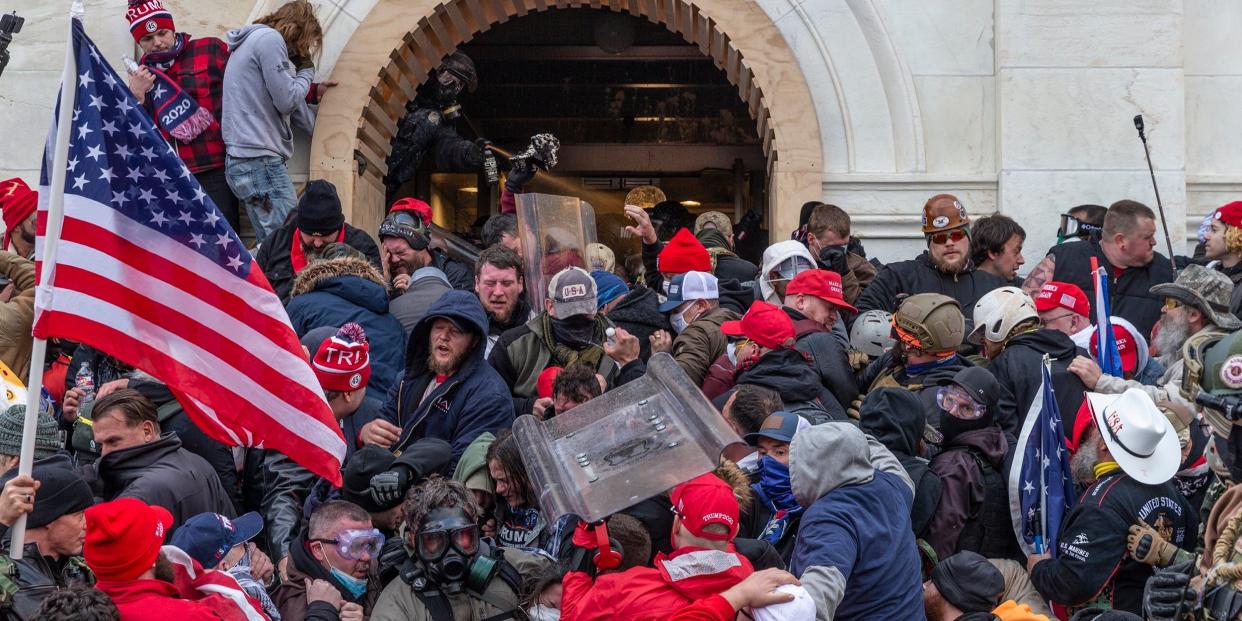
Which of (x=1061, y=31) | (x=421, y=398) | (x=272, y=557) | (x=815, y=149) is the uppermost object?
(x=1061, y=31)

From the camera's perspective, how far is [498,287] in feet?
30.7

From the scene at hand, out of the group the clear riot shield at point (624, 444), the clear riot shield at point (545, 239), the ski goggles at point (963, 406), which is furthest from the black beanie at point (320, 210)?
the ski goggles at point (963, 406)

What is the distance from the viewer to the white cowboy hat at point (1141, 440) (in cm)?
700

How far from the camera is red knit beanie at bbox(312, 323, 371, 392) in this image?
26.7 ft

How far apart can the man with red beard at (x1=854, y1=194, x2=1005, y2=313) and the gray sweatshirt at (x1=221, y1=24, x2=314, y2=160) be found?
4128 millimetres

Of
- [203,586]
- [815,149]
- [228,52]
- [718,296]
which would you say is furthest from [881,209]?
[203,586]

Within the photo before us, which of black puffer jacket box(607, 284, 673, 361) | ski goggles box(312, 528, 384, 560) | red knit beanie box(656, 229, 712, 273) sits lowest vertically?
ski goggles box(312, 528, 384, 560)

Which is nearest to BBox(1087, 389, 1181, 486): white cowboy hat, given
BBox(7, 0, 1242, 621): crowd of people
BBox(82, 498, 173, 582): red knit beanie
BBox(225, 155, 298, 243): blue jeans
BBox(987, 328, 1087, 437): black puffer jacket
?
BBox(7, 0, 1242, 621): crowd of people

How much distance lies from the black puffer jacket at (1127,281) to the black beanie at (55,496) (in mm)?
5998

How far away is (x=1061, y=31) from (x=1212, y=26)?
3.91 feet

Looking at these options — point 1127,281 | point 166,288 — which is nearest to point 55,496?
point 166,288

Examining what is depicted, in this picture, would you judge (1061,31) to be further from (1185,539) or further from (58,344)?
(58,344)

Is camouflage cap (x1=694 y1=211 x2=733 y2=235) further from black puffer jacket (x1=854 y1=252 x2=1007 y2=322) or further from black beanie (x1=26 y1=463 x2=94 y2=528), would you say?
black beanie (x1=26 y1=463 x2=94 y2=528)

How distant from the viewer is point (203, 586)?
6.35 m
